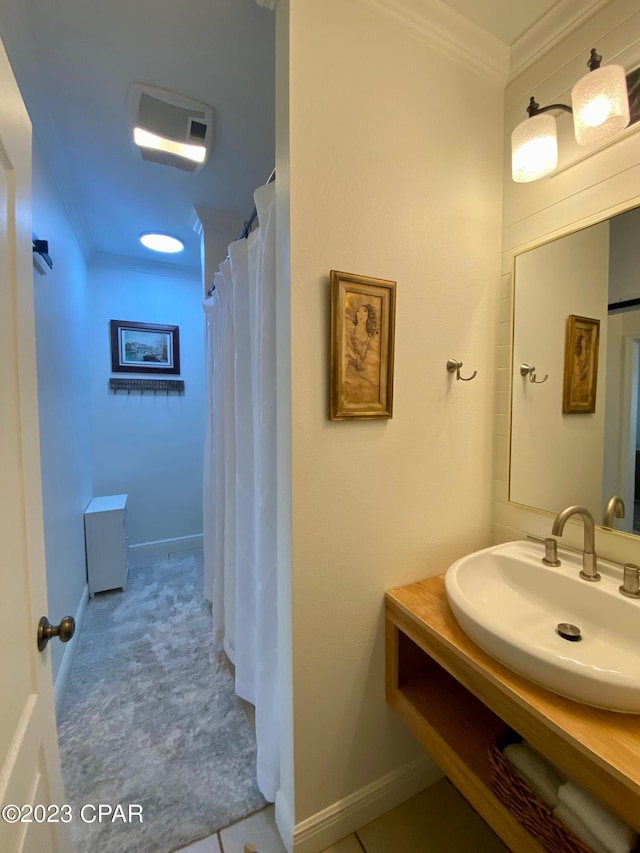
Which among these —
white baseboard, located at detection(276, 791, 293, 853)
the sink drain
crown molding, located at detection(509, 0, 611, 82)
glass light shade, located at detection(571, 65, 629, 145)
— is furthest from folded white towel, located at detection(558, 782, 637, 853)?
crown molding, located at detection(509, 0, 611, 82)

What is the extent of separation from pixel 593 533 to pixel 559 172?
1.14 m

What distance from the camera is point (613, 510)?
1.03 meters

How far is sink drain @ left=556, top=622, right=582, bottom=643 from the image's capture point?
922mm

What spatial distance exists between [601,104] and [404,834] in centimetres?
224

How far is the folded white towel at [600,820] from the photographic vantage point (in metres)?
0.65

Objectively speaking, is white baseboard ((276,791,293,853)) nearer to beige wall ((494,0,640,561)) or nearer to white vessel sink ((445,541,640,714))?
white vessel sink ((445,541,640,714))

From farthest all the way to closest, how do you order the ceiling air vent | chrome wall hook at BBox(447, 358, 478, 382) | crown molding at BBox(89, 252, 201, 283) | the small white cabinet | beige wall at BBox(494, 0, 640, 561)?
1. crown molding at BBox(89, 252, 201, 283)
2. the small white cabinet
3. the ceiling air vent
4. chrome wall hook at BBox(447, 358, 478, 382)
5. beige wall at BBox(494, 0, 640, 561)

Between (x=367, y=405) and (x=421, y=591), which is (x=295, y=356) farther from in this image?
(x=421, y=591)

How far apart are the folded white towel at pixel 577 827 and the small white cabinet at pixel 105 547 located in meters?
2.69

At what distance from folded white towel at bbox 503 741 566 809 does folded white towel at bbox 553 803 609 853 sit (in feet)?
0.06

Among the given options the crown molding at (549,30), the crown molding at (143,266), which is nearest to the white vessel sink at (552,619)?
the crown molding at (549,30)

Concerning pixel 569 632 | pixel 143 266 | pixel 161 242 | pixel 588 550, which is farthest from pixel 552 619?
pixel 143 266

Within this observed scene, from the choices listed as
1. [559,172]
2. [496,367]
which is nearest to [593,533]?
[496,367]

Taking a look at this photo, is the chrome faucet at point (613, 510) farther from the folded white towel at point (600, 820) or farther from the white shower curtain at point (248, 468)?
the white shower curtain at point (248, 468)
